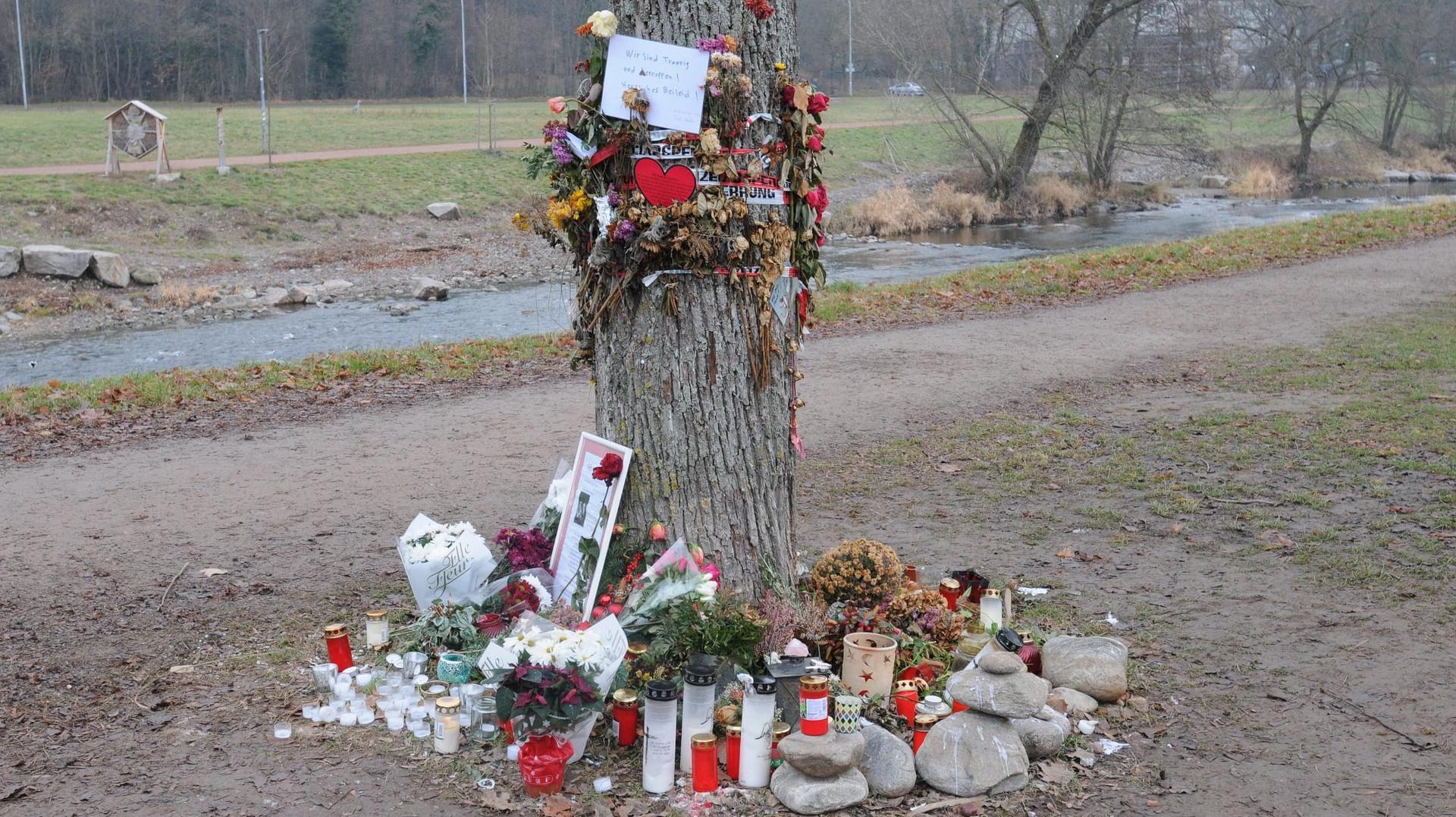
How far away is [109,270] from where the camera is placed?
1883 centimetres

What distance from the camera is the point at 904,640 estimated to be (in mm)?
4852

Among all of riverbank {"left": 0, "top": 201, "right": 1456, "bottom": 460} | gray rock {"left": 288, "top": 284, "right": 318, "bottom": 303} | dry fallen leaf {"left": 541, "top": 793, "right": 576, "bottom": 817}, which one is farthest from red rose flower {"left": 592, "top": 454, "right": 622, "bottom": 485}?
gray rock {"left": 288, "top": 284, "right": 318, "bottom": 303}

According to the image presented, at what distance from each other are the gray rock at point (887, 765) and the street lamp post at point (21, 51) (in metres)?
53.2

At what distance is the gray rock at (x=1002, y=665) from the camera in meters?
4.04

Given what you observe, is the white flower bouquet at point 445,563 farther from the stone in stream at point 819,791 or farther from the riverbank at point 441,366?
the riverbank at point 441,366

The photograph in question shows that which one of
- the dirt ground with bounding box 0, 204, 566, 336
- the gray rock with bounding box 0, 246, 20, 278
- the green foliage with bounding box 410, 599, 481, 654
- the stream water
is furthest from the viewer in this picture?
the gray rock with bounding box 0, 246, 20, 278

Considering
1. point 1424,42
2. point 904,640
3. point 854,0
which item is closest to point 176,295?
point 904,640

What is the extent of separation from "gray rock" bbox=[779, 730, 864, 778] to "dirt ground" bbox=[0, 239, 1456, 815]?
250mm

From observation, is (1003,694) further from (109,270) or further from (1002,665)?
(109,270)

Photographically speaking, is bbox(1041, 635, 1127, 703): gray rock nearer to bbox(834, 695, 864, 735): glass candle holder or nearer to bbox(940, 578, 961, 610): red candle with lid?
bbox(940, 578, 961, 610): red candle with lid

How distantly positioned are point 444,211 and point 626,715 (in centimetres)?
2485

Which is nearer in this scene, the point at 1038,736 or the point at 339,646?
the point at 1038,736

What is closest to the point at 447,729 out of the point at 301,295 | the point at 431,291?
the point at 431,291

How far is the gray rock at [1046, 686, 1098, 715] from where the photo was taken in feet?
14.4
